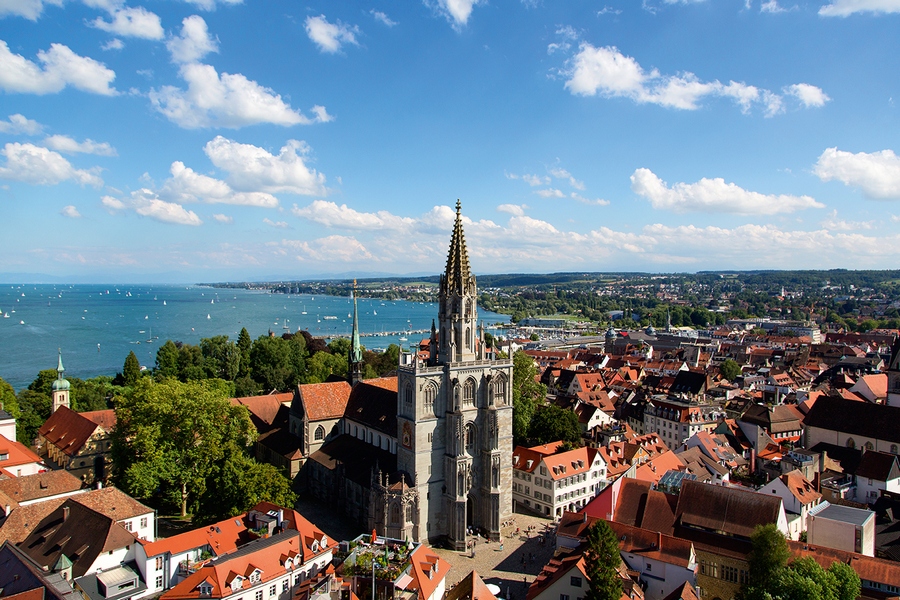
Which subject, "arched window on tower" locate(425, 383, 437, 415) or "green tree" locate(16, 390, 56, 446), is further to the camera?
"green tree" locate(16, 390, 56, 446)

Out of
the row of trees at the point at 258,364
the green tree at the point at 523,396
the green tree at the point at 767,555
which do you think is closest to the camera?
the green tree at the point at 767,555

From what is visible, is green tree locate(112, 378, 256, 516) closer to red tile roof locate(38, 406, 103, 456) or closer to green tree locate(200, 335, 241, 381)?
red tile roof locate(38, 406, 103, 456)

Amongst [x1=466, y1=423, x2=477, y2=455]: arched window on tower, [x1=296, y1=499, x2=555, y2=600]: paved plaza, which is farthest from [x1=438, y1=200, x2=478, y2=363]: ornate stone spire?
[x1=296, y1=499, x2=555, y2=600]: paved plaza

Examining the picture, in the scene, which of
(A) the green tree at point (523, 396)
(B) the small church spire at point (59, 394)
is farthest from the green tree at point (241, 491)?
(B) the small church spire at point (59, 394)

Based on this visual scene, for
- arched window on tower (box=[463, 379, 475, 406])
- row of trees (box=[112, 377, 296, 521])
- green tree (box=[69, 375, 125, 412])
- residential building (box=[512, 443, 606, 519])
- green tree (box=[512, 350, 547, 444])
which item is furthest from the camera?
green tree (box=[69, 375, 125, 412])

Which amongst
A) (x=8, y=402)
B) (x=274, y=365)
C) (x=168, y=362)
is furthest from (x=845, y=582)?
(x=168, y=362)

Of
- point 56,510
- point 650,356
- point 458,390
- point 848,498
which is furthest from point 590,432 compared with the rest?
point 650,356

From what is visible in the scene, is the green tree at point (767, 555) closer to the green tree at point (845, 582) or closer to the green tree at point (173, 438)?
the green tree at point (845, 582)
